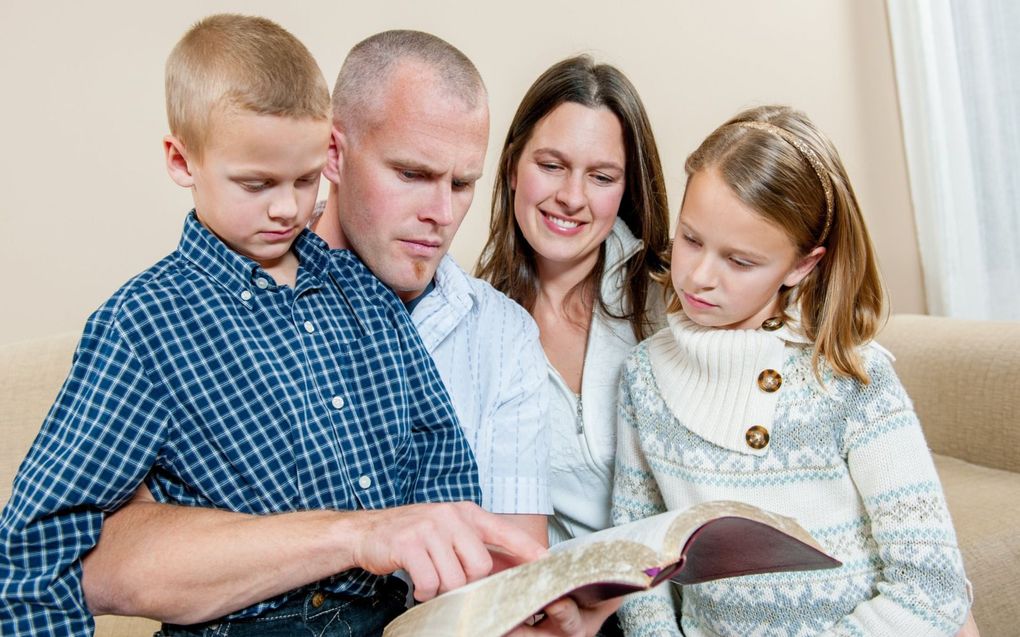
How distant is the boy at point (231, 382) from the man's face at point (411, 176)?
204 millimetres

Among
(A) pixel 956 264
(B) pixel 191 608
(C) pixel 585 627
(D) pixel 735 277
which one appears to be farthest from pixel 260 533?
(A) pixel 956 264

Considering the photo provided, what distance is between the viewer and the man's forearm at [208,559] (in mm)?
1078

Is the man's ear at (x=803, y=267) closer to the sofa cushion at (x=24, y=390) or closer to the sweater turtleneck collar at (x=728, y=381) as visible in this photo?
the sweater turtleneck collar at (x=728, y=381)

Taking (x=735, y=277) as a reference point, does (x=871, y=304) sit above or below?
below

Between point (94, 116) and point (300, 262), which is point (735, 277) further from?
point (94, 116)

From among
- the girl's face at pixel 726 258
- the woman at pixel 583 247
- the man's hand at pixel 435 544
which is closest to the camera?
the man's hand at pixel 435 544

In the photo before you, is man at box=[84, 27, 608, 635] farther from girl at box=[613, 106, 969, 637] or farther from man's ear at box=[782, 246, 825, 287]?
man's ear at box=[782, 246, 825, 287]

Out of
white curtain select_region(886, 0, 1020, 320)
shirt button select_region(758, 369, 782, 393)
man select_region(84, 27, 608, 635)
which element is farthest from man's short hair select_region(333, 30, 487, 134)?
white curtain select_region(886, 0, 1020, 320)

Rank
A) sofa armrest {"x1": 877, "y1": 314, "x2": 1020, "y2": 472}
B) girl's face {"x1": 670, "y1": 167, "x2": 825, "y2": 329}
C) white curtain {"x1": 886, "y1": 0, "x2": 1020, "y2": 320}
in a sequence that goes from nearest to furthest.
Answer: girl's face {"x1": 670, "y1": 167, "x2": 825, "y2": 329}
sofa armrest {"x1": 877, "y1": 314, "x2": 1020, "y2": 472}
white curtain {"x1": 886, "y1": 0, "x2": 1020, "y2": 320}

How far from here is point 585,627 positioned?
110 cm

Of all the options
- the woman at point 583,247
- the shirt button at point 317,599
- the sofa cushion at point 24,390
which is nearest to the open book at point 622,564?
the shirt button at point 317,599

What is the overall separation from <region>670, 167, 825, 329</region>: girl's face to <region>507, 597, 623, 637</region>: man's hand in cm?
51

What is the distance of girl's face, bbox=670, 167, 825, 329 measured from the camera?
4.61 ft

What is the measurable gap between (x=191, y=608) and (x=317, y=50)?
6.07 ft
